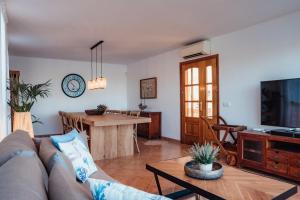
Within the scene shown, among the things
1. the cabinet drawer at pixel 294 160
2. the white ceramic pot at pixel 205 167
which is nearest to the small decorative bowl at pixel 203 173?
the white ceramic pot at pixel 205 167

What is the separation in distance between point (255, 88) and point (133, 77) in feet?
15.4

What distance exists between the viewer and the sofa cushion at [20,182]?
67 centimetres

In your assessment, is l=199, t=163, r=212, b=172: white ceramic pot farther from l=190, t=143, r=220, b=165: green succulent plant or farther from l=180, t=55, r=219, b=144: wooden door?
l=180, t=55, r=219, b=144: wooden door

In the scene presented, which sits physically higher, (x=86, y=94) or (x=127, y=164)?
(x=86, y=94)

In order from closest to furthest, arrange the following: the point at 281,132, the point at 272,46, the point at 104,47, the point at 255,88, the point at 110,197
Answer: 1. the point at 110,197
2. the point at 281,132
3. the point at 272,46
4. the point at 255,88
5. the point at 104,47

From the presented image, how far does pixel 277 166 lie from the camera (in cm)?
319

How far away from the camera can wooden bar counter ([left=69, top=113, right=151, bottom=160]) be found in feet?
14.1

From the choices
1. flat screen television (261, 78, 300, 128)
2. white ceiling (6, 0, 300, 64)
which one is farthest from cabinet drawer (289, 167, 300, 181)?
white ceiling (6, 0, 300, 64)

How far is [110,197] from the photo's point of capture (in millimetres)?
815

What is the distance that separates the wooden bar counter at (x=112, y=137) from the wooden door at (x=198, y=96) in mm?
1341

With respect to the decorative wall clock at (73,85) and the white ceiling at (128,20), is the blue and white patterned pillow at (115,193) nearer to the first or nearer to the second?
the white ceiling at (128,20)

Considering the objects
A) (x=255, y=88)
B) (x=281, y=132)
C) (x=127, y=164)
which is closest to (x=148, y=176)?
(x=127, y=164)

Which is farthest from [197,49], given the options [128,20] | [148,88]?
[148,88]

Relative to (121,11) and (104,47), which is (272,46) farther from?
(104,47)
